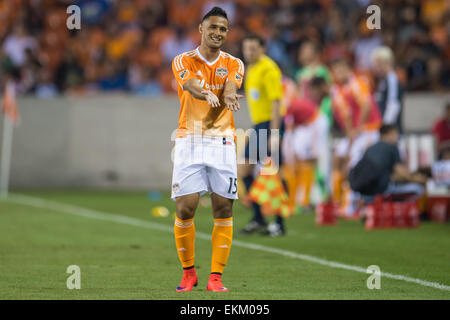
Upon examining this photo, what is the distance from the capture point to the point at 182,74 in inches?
256

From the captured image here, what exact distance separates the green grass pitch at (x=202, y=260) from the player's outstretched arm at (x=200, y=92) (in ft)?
4.48

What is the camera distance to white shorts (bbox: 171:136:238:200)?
21.2 feet

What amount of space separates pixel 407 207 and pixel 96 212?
5042mm

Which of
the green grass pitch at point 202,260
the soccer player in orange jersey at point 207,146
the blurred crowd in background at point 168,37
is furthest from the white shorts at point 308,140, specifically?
the soccer player in orange jersey at point 207,146

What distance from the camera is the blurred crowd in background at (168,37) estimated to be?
18891 millimetres

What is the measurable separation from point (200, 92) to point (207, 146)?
44 centimetres

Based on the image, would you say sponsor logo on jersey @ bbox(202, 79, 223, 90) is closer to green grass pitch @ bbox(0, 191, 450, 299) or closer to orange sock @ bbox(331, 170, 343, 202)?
→ green grass pitch @ bbox(0, 191, 450, 299)

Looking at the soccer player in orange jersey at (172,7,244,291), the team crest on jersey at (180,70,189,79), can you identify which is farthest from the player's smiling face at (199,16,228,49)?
the team crest on jersey at (180,70,189,79)

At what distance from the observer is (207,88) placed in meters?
6.58

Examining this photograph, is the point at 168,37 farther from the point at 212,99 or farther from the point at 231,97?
the point at 212,99

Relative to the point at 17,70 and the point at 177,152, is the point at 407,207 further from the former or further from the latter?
the point at 17,70

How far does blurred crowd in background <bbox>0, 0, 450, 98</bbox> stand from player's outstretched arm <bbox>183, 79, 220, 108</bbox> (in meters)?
12.3

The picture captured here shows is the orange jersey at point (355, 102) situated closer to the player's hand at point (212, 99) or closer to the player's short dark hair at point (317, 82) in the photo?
the player's short dark hair at point (317, 82)
